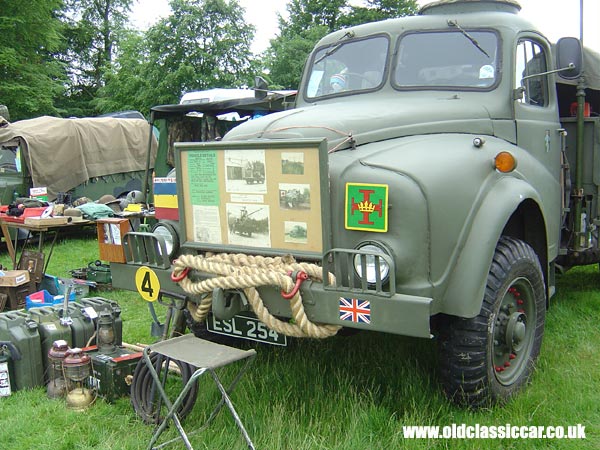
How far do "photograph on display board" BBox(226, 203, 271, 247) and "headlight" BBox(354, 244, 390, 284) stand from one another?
565 millimetres

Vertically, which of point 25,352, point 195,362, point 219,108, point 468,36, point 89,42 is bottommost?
point 25,352

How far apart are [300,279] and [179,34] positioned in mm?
21307

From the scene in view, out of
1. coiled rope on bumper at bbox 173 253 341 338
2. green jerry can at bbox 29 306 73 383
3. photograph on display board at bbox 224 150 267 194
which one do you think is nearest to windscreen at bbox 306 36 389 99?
photograph on display board at bbox 224 150 267 194

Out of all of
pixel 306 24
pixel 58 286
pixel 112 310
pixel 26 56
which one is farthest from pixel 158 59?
pixel 112 310

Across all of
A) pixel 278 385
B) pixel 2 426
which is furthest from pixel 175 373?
pixel 2 426

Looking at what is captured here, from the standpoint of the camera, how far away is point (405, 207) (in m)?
2.99

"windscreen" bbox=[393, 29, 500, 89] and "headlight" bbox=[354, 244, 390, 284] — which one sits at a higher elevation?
"windscreen" bbox=[393, 29, 500, 89]

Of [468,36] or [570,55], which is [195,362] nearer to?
[468,36]

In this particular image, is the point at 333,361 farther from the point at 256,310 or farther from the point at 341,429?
the point at 256,310

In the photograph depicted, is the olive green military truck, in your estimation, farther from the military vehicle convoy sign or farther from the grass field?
the grass field

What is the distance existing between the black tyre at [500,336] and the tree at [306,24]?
73.8 feet

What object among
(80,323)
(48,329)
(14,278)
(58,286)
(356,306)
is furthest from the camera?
(58,286)

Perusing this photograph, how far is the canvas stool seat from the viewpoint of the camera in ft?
9.73

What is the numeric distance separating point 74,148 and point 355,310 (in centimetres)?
917
